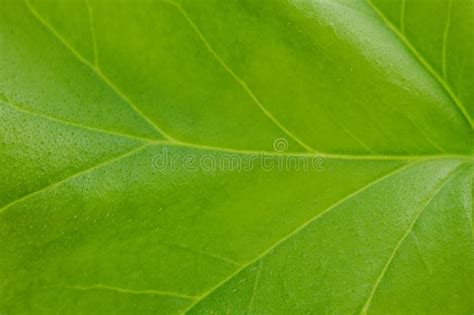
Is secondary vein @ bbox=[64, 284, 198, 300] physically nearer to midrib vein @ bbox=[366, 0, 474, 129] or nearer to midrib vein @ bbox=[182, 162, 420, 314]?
midrib vein @ bbox=[182, 162, 420, 314]

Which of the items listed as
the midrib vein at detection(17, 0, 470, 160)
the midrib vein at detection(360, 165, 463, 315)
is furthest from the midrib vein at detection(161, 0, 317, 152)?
the midrib vein at detection(360, 165, 463, 315)

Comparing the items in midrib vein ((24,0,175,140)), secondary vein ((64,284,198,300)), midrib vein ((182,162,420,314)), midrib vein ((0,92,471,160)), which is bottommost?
secondary vein ((64,284,198,300))

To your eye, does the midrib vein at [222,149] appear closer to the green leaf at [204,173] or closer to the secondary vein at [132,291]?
the green leaf at [204,173]

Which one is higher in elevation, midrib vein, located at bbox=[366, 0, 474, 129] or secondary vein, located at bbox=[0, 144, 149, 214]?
midrib vein, located at bbox=[366, 0, 474, 129]

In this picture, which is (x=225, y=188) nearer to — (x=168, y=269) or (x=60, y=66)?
(x=168, y=269)

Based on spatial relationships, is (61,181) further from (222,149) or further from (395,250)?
(395,250)

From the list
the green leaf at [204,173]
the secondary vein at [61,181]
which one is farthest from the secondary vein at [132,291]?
the secondary vein at [61,181]
